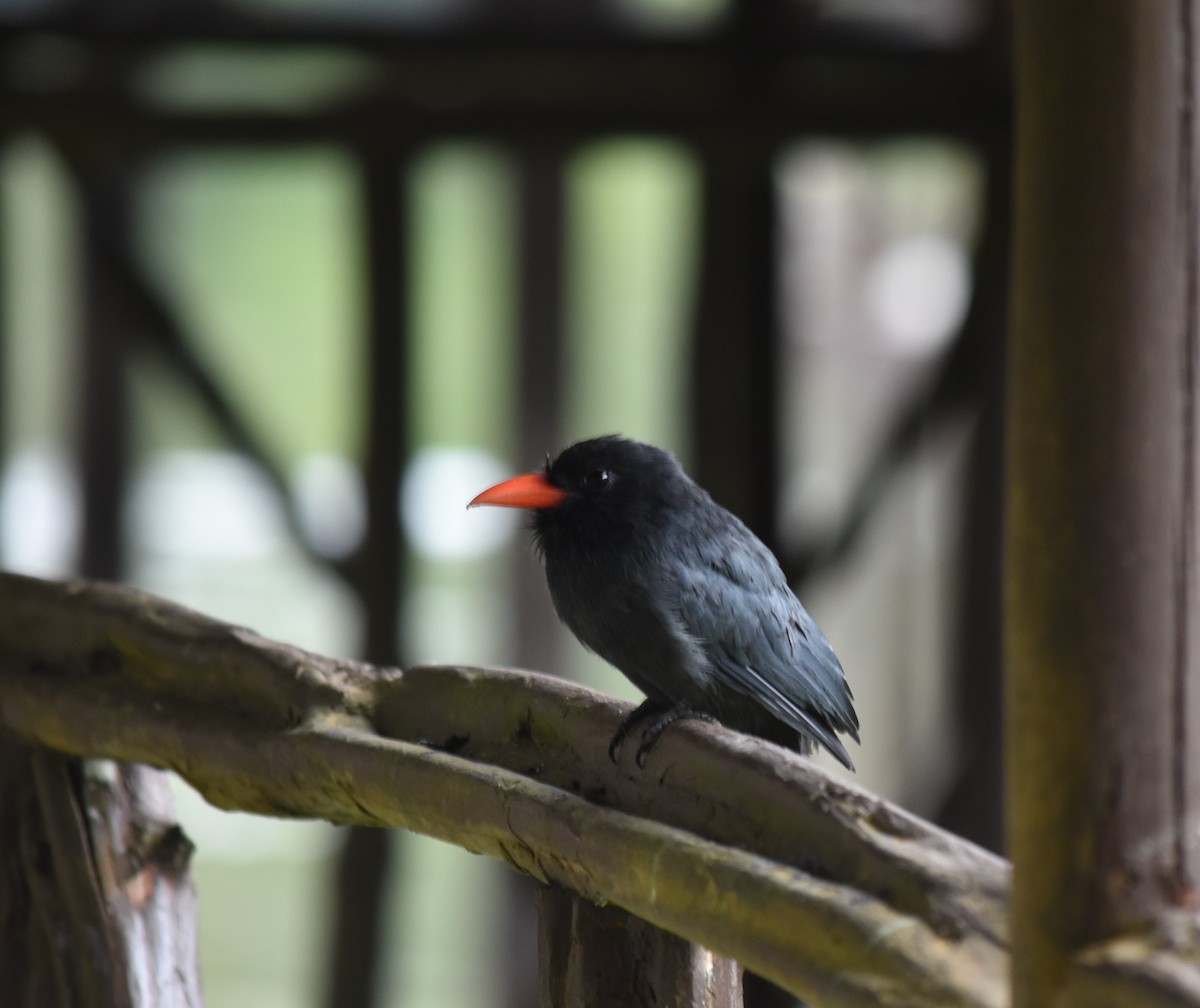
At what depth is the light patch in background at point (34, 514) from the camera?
5484mm

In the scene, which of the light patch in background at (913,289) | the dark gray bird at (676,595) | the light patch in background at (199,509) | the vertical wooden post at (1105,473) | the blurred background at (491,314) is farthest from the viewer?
the light patch in background at (199,509)

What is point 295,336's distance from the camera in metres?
5.93

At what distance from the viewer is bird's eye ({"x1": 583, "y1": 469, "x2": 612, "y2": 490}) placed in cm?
251

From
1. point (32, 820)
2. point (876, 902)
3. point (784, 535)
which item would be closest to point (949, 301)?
point (784, 535)

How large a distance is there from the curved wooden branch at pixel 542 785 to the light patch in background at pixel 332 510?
2.21m

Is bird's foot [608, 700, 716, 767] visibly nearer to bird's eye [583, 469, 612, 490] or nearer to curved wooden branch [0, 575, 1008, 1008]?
curved wooden branch [0, 575, 1008, 1008]

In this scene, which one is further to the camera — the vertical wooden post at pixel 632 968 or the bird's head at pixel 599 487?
the bird's head at pixel 599 487

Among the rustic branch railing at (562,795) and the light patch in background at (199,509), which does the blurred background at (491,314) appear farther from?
the rustic branch railing at (562,795)

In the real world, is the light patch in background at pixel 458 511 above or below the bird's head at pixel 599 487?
below

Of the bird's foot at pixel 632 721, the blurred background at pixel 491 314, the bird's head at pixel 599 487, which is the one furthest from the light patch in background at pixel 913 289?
the bird's foot at pixel 632 721

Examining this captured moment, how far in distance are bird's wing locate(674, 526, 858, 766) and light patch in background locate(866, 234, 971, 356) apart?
298cm

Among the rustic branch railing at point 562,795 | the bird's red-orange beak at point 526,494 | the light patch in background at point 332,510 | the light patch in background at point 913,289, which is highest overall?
the light patch in background at point 913,289

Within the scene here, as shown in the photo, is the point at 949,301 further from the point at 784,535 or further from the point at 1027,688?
the point at 1027,688

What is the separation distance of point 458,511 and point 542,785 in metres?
4.08
